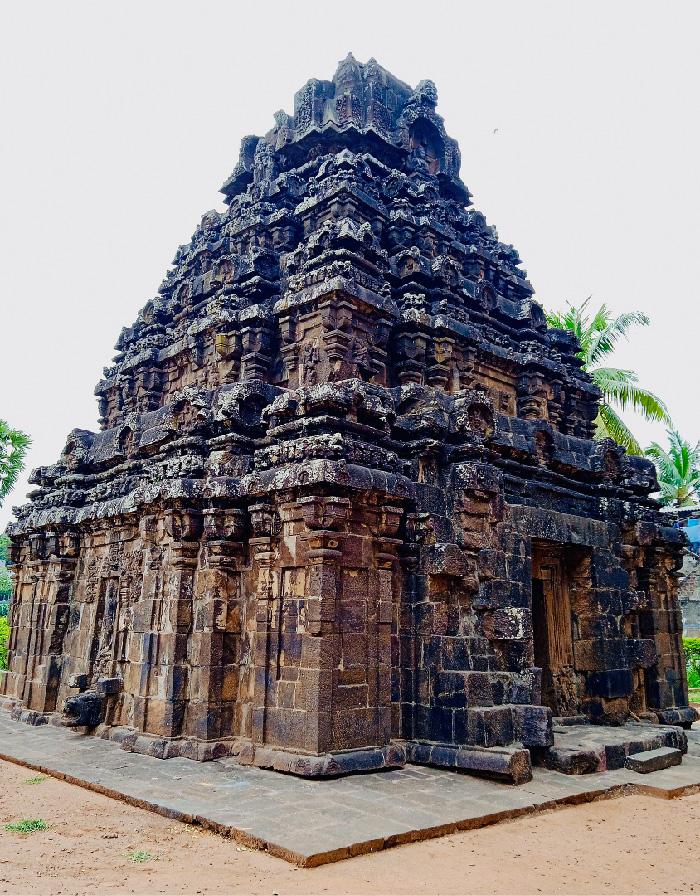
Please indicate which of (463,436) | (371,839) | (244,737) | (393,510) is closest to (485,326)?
(463,436)

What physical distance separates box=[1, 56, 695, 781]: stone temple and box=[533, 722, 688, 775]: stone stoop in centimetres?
12

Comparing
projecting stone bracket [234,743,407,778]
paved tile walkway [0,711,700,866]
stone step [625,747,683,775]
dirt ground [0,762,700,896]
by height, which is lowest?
dirt ground [0,762,700,896]

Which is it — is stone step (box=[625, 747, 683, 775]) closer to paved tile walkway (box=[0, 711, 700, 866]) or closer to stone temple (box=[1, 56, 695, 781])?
paved tile walkway (box=[0, 711, 700, 866])

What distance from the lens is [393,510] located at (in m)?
9.28

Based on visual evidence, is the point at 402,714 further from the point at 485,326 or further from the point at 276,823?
the point at 485,326

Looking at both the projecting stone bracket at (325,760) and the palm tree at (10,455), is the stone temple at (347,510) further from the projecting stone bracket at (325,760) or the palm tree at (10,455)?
the palm tree at (10,455)

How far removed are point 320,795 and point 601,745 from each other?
13.4 ft

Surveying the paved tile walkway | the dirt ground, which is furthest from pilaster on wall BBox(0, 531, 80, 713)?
the dirt ground

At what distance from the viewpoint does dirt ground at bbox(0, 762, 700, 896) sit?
5.27 m

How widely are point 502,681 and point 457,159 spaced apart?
39.6 ft

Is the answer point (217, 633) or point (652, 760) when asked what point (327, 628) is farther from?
point (652, 760)

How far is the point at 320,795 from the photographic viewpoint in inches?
287

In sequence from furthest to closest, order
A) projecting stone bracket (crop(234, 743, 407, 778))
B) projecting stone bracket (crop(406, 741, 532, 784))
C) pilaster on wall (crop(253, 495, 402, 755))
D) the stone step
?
the stone step < pilaster on wall (crop(253, 495, 402, 755)) < projecting stone bracket (crop(406, 741, 532, 784)) < projecting stone bracket (crop(234, 743, 407, 778))

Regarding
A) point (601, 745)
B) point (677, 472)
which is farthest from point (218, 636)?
point (677, 472)
